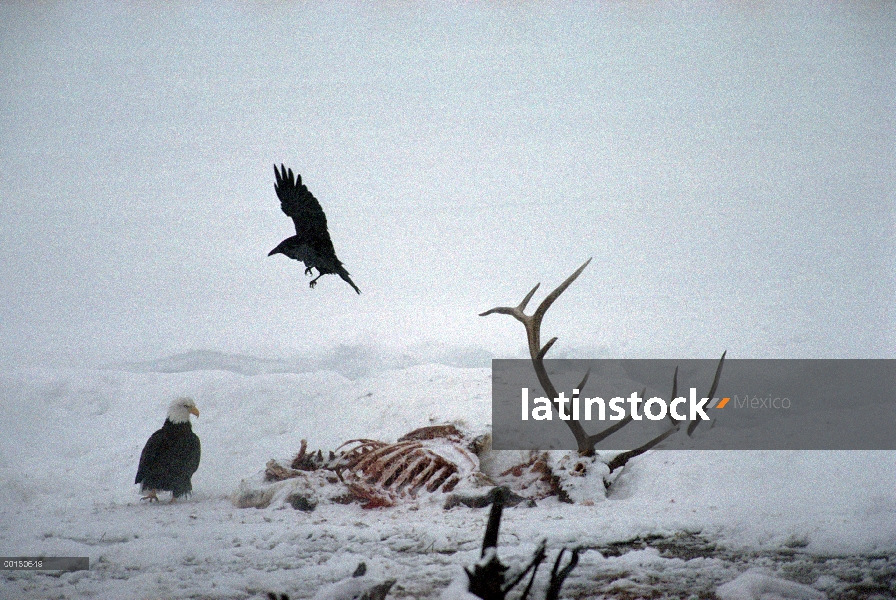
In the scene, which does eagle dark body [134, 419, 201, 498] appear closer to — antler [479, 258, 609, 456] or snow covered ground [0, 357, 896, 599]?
snow covered ground [0, 357, 896, 599]

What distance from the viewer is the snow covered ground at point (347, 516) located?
1.29 m

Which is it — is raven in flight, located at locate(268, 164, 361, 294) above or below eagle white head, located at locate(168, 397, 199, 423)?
above

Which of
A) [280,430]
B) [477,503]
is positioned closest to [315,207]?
[280,430]

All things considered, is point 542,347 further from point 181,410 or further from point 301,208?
point 181,410

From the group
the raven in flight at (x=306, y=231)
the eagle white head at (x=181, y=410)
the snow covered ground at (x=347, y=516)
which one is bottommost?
the snow covered ground at (x=347, y=516)

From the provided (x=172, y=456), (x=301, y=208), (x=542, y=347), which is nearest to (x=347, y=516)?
(x=172, y=456)

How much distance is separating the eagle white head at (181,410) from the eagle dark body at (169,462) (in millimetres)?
33

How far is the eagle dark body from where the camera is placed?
1535 millimetres

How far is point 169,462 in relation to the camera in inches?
60.9

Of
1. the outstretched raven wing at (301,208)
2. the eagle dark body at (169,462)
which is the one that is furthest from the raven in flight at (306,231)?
the eagle dark body at (169,462)

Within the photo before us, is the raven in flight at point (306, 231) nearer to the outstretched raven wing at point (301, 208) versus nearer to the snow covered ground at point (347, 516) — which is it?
the outstretched raven wing at point (301, 208)

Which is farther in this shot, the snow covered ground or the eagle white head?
the eagle white head

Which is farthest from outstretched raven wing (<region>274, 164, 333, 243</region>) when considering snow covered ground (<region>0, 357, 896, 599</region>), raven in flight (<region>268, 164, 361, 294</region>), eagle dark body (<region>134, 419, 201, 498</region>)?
eagle dark body (<region>134, 419, 201, 498</region>)

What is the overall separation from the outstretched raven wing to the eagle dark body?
1.94 feet
